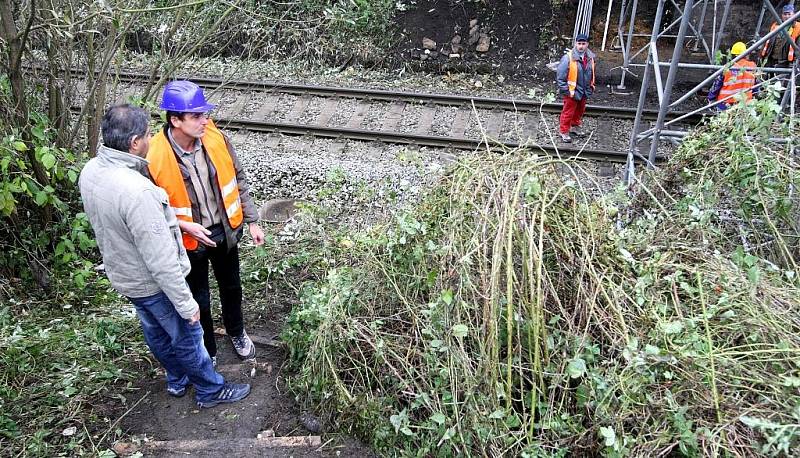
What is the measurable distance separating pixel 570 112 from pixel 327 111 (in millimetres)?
3768

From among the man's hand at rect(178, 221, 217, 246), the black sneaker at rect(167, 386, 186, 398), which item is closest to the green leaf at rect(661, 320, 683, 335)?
the man's hand at rect(178, 221, 217, 246)

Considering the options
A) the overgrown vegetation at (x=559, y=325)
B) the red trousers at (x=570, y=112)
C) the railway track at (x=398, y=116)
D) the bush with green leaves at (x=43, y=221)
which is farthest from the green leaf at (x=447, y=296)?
the red trousers at (x=570, y=112)

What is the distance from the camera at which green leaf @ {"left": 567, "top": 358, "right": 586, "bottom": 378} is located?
8.91 ft

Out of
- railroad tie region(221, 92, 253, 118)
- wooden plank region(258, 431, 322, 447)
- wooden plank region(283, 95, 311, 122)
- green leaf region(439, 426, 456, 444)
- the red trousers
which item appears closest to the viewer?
green leaf region(439, 426, 456, 444)

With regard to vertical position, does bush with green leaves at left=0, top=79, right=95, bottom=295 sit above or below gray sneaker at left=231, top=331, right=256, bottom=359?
above

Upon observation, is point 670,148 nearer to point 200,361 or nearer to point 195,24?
point 195,24

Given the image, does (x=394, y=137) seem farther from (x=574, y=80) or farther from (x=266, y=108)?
(x=574, y=80)

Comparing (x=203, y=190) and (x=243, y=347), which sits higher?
(x=203, y=190)

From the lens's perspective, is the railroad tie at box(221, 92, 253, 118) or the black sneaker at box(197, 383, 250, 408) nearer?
the black sneaker at box(197, 383, 250, 408)

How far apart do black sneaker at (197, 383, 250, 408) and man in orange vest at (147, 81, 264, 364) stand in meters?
0.39

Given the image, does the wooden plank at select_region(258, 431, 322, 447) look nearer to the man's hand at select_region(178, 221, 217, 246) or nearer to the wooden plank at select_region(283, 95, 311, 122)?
the man's hand at select_region(178, 221, 217, 246)

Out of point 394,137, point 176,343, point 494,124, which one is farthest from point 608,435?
point 494,124

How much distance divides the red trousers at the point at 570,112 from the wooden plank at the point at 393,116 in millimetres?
2474

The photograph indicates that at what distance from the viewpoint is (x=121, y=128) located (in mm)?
2961
